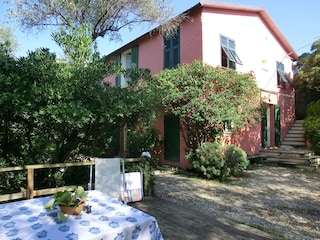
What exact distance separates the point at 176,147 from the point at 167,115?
1.40 metres

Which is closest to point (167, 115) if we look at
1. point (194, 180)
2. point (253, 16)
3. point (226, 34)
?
point (194, 180)

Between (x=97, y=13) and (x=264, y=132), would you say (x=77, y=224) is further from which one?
(x=264, y=132)

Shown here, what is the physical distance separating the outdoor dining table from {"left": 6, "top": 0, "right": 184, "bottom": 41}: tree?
820 cm

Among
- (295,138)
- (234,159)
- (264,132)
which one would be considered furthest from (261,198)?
(295,138)

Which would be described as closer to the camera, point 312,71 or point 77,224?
point 77,224

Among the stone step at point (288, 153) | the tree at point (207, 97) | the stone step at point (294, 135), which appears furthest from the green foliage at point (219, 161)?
the stone step at point (294, 135)

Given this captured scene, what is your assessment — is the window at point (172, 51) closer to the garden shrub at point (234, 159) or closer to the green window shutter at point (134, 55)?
the green window shutter at point (134, 55)

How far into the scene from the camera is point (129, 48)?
1412 cm

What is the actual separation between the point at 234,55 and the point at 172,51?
2.66m

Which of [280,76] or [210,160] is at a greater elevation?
[280,76]

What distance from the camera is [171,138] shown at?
10570 mm

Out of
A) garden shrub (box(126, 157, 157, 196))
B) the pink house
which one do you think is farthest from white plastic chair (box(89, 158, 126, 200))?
the pink house

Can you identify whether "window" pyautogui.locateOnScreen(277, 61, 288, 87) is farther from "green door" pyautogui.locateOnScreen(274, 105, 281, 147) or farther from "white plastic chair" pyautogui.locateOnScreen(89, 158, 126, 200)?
"white plastic chair" pyautogui.locateOnScreen(89, 158, 126, 200)

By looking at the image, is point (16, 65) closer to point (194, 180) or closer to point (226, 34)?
point (194, 180)
